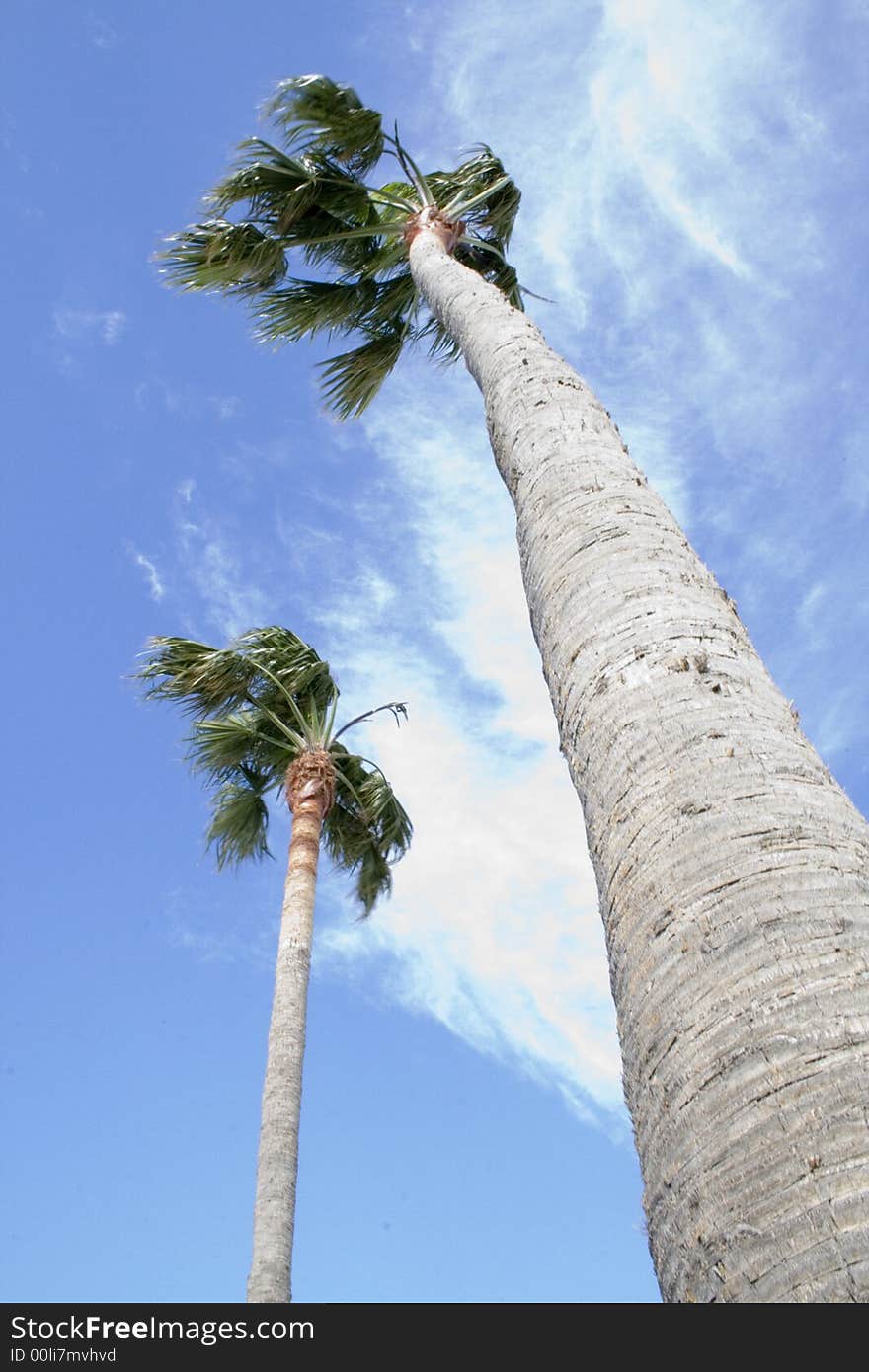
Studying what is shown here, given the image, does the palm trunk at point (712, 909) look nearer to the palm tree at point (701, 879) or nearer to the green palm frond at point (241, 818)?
the palm tree at point (701, 879)

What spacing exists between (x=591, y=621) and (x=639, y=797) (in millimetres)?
619

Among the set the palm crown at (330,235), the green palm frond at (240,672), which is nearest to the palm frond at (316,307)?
the palm crown at (330,235)

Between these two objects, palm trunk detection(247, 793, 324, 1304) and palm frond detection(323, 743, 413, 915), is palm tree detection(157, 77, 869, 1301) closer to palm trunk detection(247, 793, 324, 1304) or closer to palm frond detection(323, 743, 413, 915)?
palm trunk detection(247, 793, 324, 1304)

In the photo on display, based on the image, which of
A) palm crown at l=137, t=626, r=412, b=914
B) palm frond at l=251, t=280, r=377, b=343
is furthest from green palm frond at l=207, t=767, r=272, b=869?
palm frond at l=251, t=280, r=377, b=343

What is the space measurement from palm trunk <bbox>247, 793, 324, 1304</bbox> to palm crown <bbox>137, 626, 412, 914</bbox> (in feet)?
3.33

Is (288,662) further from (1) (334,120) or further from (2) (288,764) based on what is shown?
(1) (334,120)

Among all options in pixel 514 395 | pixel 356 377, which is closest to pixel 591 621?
pixel 514 395

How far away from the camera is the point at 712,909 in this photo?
73.2 inches

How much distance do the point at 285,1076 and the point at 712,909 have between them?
8.23 meters

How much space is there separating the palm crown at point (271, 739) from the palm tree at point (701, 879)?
898 cm

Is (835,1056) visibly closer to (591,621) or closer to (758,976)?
(758,976)

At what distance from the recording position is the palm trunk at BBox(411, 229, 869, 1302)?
148cm

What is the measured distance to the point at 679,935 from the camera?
1870 millimetres

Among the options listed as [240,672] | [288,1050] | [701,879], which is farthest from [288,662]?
[701,879]
